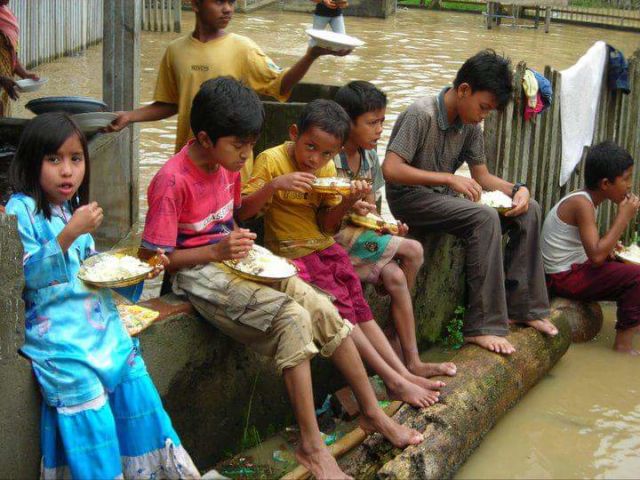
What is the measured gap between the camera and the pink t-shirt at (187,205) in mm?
3771

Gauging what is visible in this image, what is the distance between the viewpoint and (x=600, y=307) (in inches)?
254

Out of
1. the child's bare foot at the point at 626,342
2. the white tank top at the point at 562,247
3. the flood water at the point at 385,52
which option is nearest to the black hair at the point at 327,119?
the white tank top at the point at 562,247

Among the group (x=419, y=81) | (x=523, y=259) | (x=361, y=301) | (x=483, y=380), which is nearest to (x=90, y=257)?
(x=361, y=301)

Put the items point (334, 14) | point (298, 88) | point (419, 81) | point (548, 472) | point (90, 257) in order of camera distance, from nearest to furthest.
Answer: point (90, 257), point (548, 472), point (334, 14), point (298, 88), point (419, 81)

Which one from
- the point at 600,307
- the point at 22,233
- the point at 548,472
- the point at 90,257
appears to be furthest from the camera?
the point at 600,307

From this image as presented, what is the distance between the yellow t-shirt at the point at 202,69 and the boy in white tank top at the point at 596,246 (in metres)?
2.26

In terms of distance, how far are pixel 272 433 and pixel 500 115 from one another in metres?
2.69

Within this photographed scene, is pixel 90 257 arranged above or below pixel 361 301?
above

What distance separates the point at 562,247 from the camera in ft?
20.5

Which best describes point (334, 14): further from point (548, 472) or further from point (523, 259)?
point (548, 472)

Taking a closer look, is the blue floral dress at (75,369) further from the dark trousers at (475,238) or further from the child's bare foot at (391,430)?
the dark trousers at (475,238)

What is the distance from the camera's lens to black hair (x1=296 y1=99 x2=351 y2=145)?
14.0 feet

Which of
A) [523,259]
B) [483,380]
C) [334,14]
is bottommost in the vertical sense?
[483,380]

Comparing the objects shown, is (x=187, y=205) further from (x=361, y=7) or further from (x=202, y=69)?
(x=361, y=7)
